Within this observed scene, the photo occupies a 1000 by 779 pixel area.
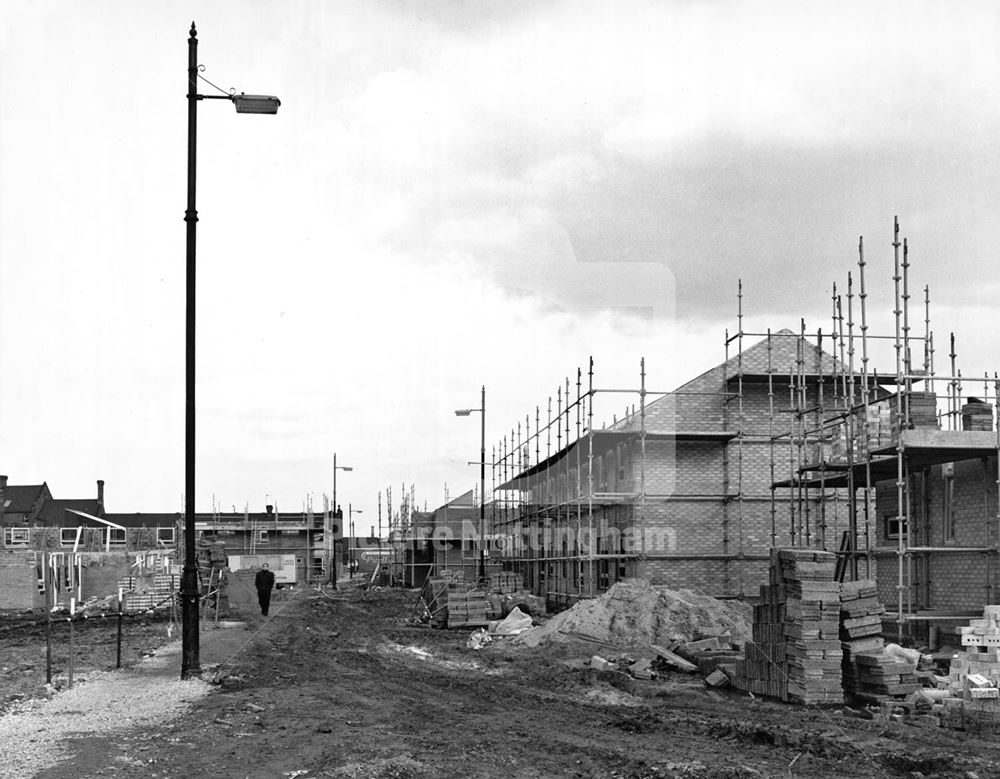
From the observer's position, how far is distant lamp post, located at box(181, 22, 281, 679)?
50.2 ft

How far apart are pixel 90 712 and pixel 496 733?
4.70 m

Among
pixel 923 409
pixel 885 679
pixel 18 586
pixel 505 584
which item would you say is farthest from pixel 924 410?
pixel 18 586

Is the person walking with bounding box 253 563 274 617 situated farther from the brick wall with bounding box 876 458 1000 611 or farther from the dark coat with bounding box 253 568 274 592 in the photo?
the brick wall with bounding box 876 458 1000 611

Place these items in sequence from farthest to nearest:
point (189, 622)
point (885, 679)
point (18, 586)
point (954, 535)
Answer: point (18, 586), point (954, 535), point (189, 622), point (885, 679)

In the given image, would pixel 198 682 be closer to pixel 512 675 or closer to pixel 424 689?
pixel 424 689

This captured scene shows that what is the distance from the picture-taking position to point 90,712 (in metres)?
12.9

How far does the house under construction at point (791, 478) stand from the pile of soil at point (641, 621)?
253cm

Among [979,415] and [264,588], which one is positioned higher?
[979,415]

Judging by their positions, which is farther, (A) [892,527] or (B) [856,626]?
(A) [892,527]

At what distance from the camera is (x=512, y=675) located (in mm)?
18766

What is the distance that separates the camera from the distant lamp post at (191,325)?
1530 cm

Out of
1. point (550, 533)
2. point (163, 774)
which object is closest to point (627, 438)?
point (550, 533)

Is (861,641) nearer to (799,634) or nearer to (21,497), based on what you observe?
(799,634)

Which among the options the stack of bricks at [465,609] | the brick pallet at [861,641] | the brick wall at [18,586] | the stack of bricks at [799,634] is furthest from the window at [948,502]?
the brick wall at [18,586]
